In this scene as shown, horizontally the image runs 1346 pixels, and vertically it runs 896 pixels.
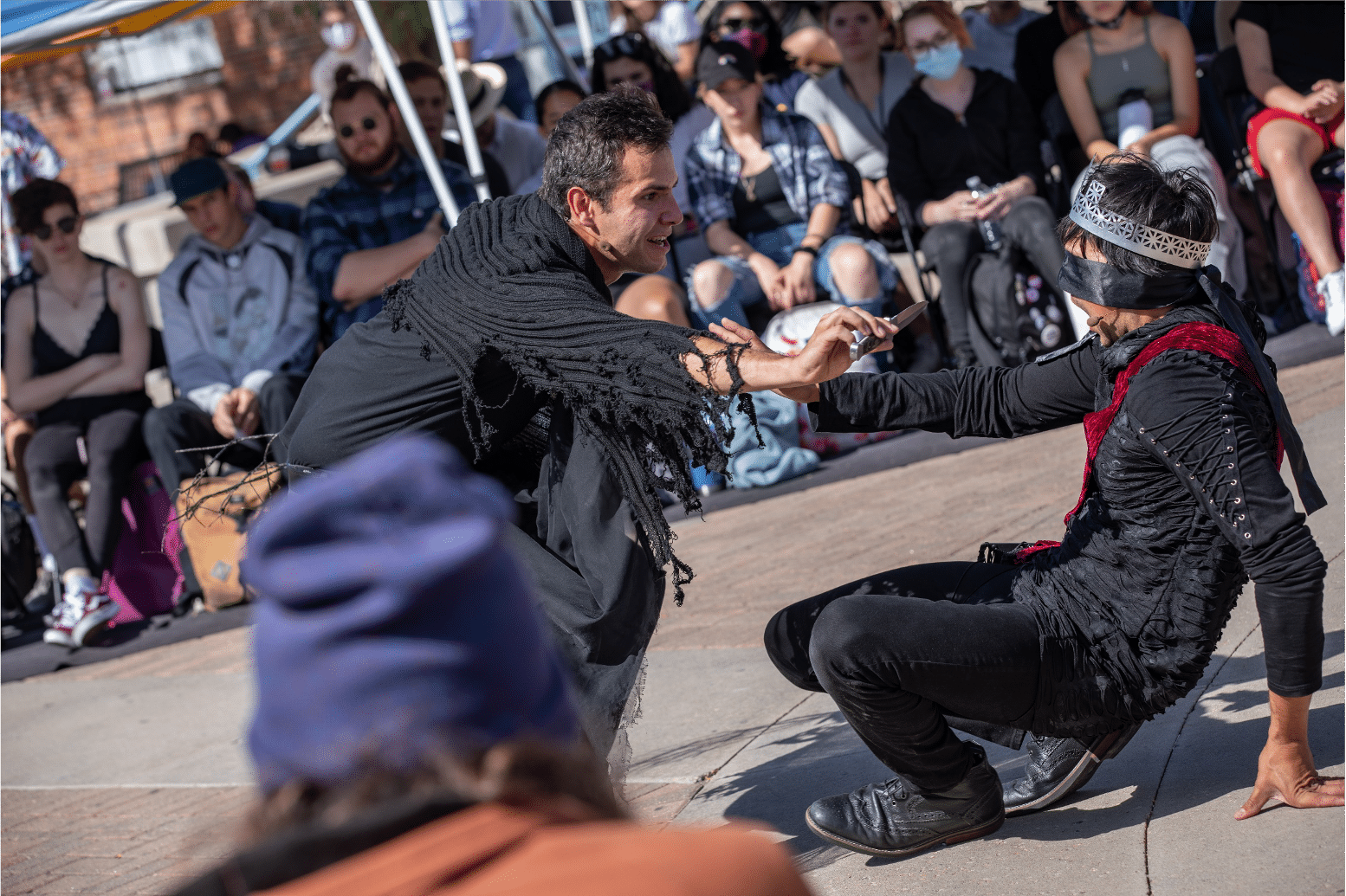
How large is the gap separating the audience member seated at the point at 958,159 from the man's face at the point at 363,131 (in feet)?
9.03

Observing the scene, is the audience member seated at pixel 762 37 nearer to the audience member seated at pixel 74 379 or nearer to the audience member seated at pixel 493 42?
the audience member seated at pixel 493 42

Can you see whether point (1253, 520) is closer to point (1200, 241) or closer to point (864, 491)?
point (1200, 241)

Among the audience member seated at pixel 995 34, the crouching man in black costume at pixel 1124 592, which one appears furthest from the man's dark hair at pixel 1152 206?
the audience member seated at pixel 995 34

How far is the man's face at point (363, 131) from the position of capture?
669 centimetres

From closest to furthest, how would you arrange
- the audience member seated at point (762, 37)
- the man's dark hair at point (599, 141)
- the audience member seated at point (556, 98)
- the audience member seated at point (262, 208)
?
the man's dark hair at point (599, 141), the audience member seated at point (262, 208), the audience member seated at point (556, 98), the audience member seated at point (762, 37)

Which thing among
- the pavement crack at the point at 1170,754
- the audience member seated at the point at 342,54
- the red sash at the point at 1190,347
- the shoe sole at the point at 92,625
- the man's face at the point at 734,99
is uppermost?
the audience member seated at the point at 342,54

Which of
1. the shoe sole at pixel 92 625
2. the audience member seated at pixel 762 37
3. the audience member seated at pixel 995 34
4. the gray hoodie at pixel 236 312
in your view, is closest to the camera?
the shoe sole at pixel 92 625

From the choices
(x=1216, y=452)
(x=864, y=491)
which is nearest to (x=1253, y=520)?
(x=1216, y=452)

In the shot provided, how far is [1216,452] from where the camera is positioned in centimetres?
243

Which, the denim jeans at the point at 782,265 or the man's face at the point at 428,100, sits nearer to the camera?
the denim jeans at the point at 782,265

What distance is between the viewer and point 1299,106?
654cm

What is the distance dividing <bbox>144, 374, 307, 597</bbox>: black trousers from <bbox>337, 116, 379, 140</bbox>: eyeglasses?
128cm

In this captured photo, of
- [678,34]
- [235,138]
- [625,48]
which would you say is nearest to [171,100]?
[235,138]

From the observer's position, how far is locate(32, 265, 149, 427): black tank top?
22.8 feet
